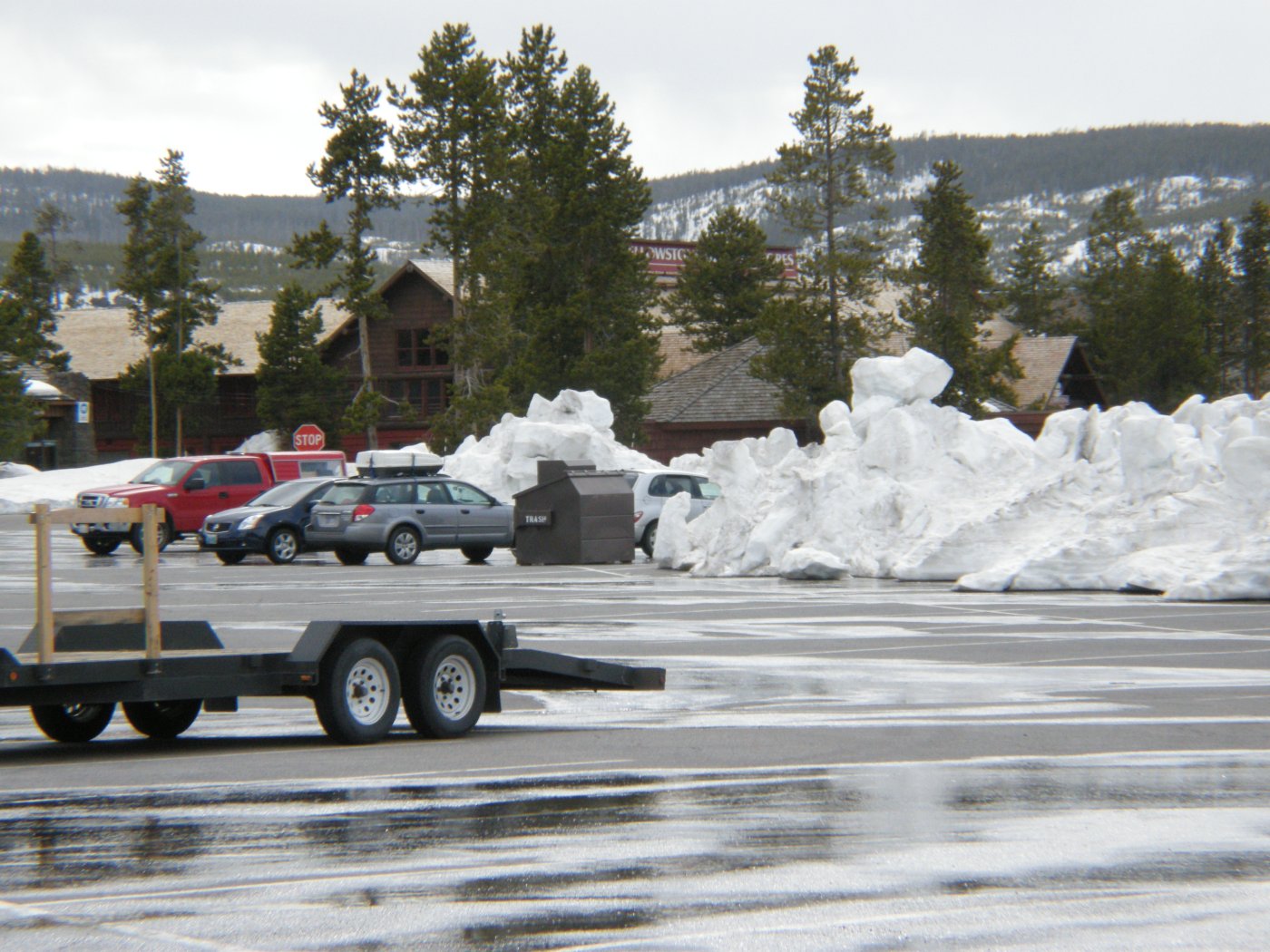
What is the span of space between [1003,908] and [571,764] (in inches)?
140

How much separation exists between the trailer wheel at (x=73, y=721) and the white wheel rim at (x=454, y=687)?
1.96m

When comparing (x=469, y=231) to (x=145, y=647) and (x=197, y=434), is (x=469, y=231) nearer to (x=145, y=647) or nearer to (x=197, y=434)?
(x=197, y=434)

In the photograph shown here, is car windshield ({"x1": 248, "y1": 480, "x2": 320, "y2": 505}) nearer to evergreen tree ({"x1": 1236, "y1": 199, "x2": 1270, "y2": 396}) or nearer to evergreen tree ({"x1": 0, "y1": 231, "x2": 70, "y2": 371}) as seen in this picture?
evergreen tree ({"x1": 1236, "y1": 199, "x2": 1270, "y2": 396})

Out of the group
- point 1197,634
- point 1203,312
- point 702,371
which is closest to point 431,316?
point 702,371

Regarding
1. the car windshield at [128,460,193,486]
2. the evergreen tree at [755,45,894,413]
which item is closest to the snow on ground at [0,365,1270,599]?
the car windshield at [128,460,193,486]

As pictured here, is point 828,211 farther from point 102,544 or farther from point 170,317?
point 170,317

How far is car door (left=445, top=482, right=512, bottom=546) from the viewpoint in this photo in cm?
3084

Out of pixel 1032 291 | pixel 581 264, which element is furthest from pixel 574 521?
pixel 1032 291

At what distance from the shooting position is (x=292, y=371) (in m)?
75.4

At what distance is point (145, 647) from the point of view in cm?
891

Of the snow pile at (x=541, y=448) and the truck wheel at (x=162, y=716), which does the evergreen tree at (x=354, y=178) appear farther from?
the truck wheel at (x=162, y=716)

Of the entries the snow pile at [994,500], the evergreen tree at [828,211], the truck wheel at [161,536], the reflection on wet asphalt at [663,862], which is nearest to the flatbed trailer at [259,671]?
the reflection on wet asphalt at [663,862]

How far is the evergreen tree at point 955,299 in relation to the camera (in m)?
53.6

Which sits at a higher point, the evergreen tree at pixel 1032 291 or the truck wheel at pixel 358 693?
the evergreen tree at pixel 1032 291
